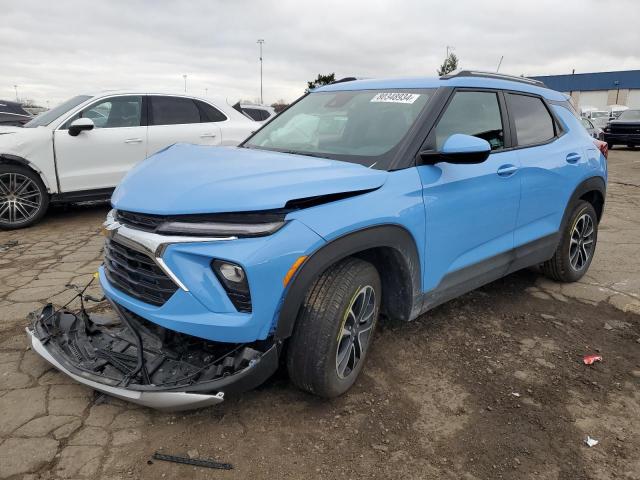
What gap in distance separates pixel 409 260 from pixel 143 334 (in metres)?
1.49

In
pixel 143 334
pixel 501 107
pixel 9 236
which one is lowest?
pixel 9 236

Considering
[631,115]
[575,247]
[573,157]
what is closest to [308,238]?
[573,157]

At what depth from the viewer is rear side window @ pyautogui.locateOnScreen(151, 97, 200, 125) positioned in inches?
281

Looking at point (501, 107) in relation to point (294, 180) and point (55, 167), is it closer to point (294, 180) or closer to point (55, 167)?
point (294, 180)

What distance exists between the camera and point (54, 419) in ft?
8.24

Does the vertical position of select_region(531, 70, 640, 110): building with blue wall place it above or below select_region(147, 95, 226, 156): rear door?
above

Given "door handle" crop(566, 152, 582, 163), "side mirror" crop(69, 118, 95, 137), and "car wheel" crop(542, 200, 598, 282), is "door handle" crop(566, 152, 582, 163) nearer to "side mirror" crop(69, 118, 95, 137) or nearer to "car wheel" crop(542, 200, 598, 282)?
"car wheel" crop(542, 200, 598, 282)

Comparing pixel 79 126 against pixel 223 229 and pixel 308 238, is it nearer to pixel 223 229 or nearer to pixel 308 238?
pixel 223 229

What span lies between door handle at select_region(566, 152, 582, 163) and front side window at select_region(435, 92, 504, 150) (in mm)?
869

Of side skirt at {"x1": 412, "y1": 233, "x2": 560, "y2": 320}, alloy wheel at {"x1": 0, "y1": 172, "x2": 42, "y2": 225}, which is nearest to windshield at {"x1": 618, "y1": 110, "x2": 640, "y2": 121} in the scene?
side skirt at {"x1": 412, "y1": 233, "x2": 560, "y2": 320}

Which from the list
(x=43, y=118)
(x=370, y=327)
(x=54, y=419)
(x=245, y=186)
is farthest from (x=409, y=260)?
(x=43, y=118)

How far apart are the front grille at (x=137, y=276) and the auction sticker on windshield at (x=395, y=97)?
1852 millimetres

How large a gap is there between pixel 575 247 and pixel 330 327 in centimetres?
316

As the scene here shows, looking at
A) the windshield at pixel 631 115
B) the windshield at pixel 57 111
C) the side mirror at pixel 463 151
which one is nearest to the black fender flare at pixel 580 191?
the side mirror at pixel 463 151
